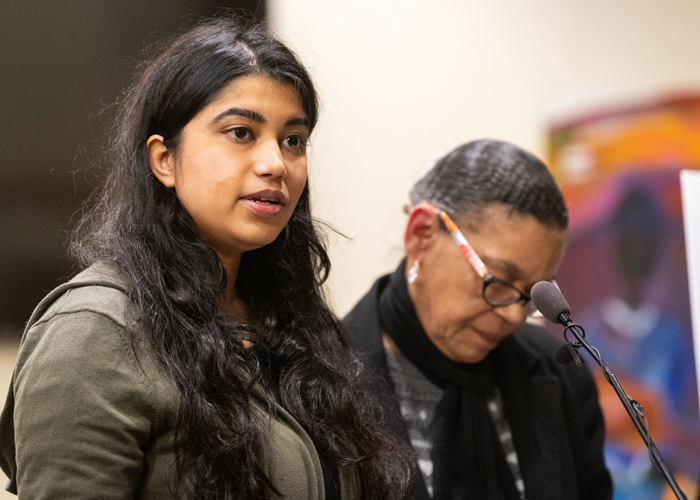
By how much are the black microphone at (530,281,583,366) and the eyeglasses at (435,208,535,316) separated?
1.59ft

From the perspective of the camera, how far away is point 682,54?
2.30 meters

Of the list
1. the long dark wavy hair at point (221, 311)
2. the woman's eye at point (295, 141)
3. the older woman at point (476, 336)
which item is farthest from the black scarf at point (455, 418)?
the woman's eye at point (295, 141)

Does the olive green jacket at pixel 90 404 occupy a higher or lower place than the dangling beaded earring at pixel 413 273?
higher

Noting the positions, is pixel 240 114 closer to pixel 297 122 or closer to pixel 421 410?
pixel 297 122

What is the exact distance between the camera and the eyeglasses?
1465 mm

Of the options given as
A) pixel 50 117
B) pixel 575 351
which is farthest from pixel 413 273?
pixel 50 117

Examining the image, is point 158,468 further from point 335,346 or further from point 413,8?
point 413,8

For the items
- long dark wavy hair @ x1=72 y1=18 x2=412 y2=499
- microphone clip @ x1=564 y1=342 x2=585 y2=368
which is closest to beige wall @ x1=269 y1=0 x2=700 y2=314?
long dark wavy hair @ x1=72 y1=18 x2=412 y2=499

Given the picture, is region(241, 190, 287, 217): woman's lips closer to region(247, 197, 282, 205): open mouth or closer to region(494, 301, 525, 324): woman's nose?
region(247, 197, 282, 205): open mouth

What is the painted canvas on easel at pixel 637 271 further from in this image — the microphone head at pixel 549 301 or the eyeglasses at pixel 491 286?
the microphone head at pixel 549 301

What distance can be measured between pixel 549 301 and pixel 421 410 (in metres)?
0.66

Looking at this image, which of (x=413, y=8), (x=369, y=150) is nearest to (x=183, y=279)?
(x=369, y=150)

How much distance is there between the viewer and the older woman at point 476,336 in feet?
4.84

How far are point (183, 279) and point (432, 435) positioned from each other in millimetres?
739
